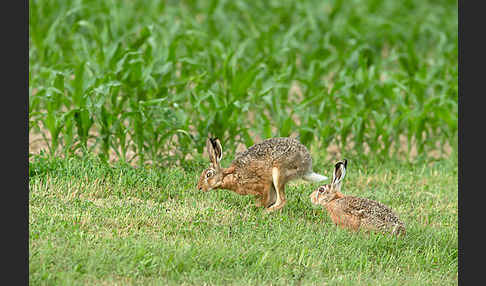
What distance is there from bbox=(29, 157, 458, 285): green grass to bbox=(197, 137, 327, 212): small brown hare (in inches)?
7.0

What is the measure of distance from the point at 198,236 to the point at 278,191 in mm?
986

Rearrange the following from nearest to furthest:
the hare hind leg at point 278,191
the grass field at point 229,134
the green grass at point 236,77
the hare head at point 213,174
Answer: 1. the grass field at point 229,134
2. the hare hind leg at point 278,191
3. the hare head at point 213,174
4. the green grass at point 236,77

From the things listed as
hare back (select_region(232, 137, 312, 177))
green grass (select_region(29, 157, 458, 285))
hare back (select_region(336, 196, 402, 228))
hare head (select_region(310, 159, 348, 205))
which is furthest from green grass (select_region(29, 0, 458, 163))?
hare back (select_region(336, 196, 402, 228))

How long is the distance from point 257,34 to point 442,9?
4430 millimetres

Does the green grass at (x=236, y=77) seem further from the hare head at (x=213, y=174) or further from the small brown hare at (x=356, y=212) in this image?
the small brown hare at (x=356, y=212)

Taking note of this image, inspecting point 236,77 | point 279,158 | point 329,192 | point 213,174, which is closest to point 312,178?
point 329,192

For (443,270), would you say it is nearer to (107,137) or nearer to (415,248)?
(415,248)

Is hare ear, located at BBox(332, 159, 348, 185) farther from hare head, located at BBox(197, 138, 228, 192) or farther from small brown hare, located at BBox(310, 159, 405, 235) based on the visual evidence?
hare head, located at BBox(197, 138, 228, 192)

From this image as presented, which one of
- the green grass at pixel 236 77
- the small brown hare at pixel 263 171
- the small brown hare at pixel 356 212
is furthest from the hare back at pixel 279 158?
the green grass at pixel 236 77

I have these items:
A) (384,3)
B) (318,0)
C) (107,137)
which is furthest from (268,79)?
(384,3)

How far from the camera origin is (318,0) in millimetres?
14117

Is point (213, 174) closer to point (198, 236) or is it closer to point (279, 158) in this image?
point (279, 158)

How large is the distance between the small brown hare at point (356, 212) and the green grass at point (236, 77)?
1.93m

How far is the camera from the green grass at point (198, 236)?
5.73 m
